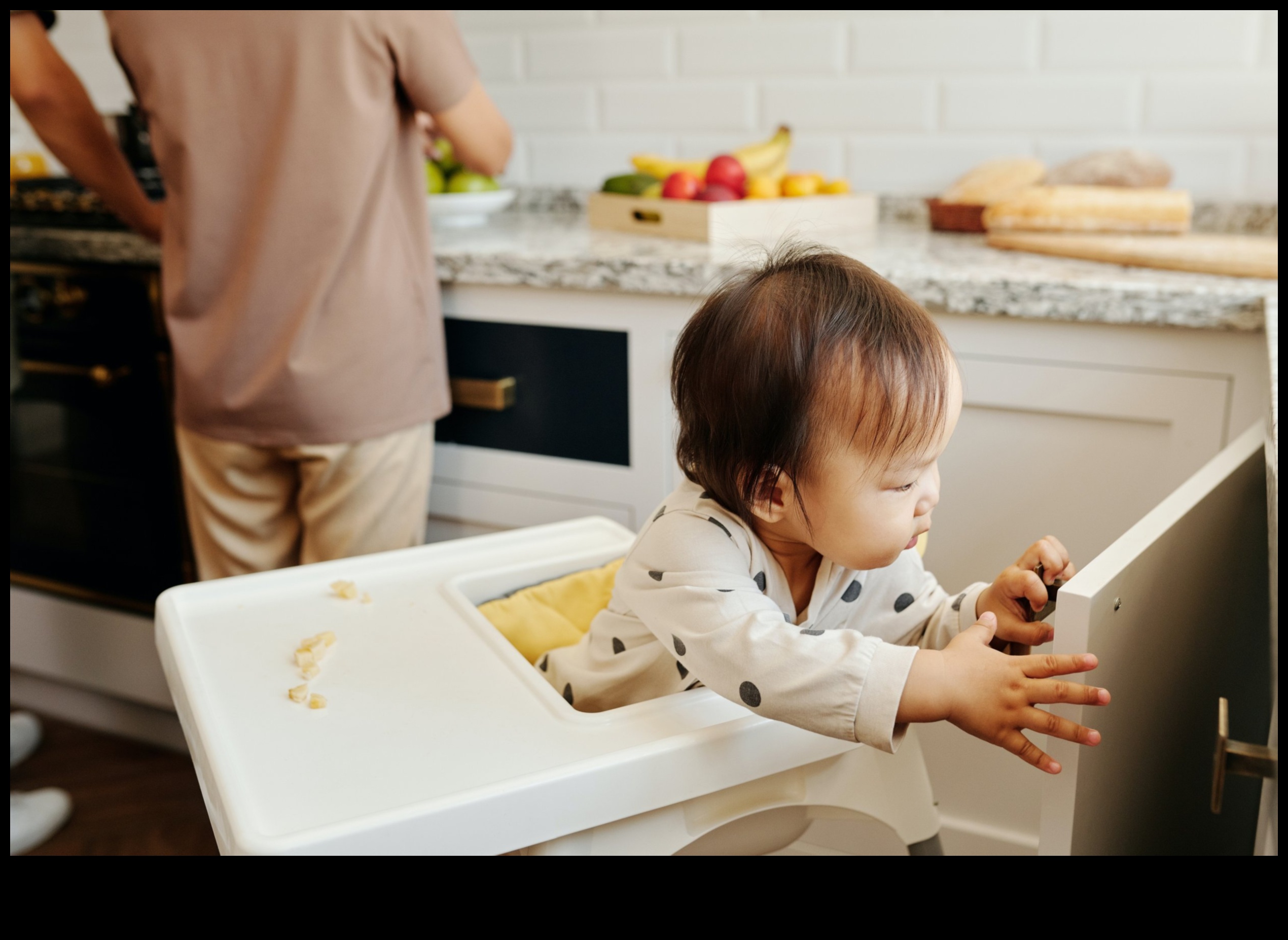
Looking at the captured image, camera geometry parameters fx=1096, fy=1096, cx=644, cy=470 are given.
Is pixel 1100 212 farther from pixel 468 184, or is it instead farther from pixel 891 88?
pixel 468 184

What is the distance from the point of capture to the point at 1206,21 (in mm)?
1555

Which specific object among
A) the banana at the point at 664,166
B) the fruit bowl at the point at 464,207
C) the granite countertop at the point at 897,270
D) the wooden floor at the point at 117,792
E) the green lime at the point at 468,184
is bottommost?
the wooden floor at the point at 117,792

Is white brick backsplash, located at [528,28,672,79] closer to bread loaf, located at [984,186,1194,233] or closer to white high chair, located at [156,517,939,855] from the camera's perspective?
bread loaf, located at [984,186,1194,233]

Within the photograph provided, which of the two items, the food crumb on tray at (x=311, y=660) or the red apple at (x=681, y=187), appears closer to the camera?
the food crumb on tray at (x=311, y=660)

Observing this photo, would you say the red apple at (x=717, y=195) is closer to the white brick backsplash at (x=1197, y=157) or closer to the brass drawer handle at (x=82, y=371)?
the white brick backsplash at (x=1197, y=157)

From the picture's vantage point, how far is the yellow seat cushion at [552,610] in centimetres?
89

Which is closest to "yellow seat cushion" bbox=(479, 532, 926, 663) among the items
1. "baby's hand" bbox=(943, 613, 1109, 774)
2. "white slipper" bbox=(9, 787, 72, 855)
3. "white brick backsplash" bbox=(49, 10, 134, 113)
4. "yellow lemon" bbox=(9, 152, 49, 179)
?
"baby's hand" bbox=(943, 613, 1109, 774)

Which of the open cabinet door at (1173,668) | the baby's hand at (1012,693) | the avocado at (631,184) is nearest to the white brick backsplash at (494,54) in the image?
the avocado at (631,184)

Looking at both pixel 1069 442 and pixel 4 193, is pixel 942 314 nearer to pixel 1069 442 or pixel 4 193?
pixel 1069 442

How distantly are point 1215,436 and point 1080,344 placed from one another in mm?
164

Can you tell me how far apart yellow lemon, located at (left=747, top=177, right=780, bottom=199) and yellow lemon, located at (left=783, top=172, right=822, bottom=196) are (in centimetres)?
2

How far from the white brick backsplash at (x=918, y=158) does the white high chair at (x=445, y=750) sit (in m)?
1.23

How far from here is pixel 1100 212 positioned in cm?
138

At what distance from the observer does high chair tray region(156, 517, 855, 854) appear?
0.57 meters
